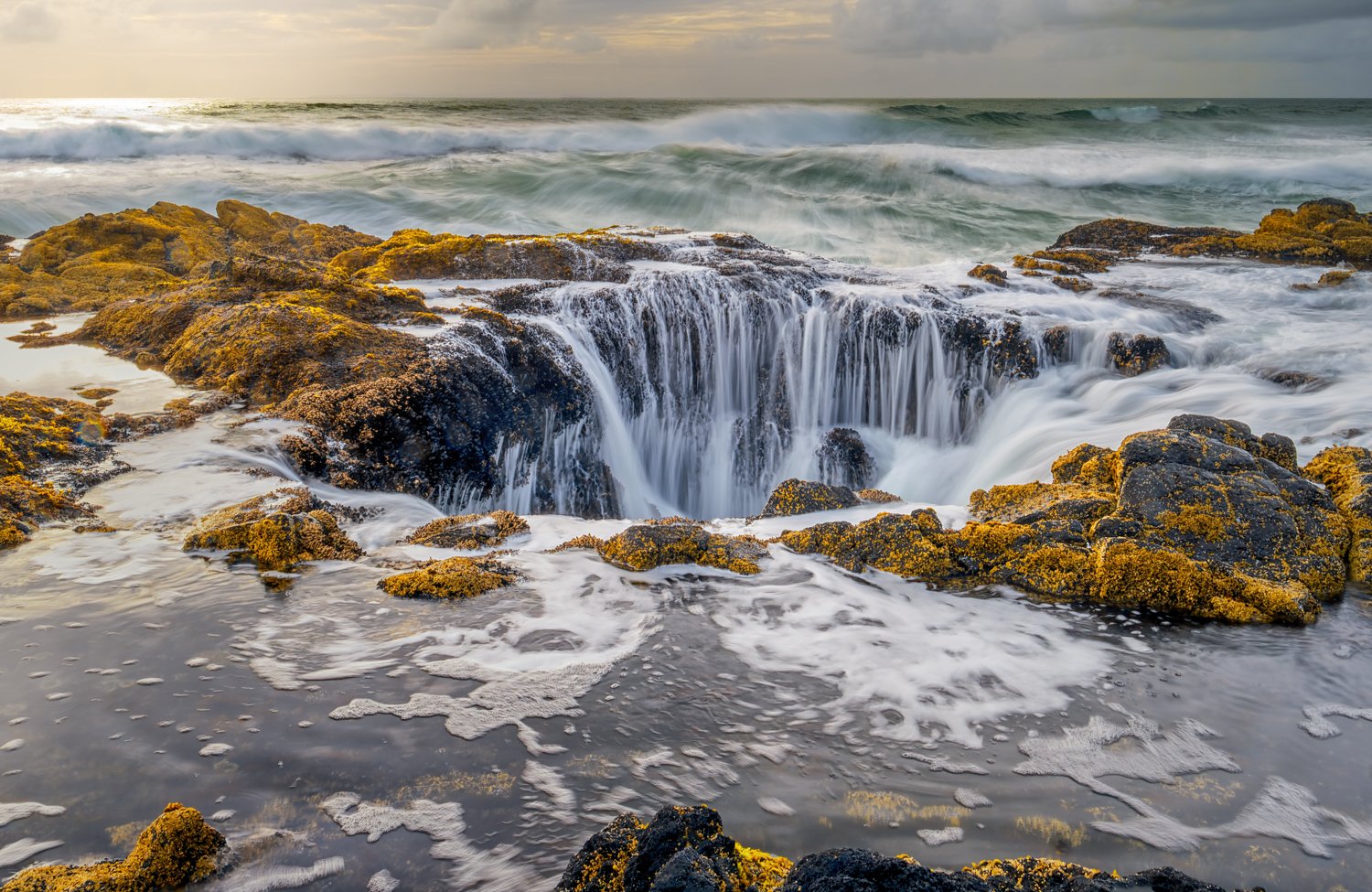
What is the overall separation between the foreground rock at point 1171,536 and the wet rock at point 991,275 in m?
6.57

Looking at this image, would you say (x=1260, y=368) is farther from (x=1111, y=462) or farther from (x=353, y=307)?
(x=353, y=307)

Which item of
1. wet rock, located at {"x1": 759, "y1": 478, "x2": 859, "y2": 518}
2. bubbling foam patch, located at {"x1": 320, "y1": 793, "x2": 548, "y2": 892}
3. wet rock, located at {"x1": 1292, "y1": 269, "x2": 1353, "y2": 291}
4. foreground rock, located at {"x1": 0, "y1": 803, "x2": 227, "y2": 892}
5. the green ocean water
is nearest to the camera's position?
foreground rock, located at {"x1": 0, "y1": 803, "x2": 227, "y2": 892}

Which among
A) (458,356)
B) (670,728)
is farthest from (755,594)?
(458,356)

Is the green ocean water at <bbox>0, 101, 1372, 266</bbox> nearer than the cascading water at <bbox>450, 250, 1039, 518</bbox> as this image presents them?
No

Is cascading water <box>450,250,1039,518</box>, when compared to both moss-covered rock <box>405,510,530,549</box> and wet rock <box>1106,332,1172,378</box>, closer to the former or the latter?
wet rock <box>1106,332,1172,378</box>

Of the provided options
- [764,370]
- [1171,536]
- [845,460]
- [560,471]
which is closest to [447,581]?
[560,471]

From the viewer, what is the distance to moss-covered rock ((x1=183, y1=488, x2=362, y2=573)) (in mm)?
4574

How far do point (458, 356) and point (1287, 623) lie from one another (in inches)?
263

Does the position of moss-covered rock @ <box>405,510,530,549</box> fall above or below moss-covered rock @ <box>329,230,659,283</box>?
below

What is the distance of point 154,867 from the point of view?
93.0 inches

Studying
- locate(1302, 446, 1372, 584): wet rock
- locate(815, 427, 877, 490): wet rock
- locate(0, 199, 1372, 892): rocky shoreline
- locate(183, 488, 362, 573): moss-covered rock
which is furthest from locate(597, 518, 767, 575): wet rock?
locate(815, 427, 877, 490): wet rock

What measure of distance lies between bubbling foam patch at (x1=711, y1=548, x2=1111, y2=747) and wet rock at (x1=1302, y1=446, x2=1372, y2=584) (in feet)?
6.81

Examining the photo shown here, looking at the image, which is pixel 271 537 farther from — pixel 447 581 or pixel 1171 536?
pixel 1171 536

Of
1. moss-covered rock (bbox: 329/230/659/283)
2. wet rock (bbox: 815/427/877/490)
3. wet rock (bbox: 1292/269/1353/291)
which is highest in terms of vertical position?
moss-covered rock (bbox: 329/230/659/283)
